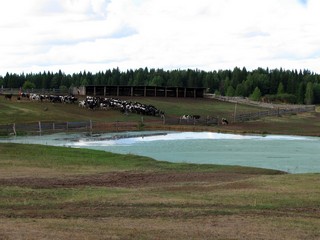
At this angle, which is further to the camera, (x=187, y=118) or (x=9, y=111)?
(x=187, y=118)

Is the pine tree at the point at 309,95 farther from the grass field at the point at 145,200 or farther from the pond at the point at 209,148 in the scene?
the grass field at the point at 145,200

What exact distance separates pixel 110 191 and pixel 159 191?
1840 mm

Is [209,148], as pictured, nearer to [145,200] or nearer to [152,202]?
[145,200]

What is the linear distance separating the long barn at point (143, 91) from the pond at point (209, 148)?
163 ft

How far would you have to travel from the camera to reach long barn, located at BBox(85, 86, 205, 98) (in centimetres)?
11231

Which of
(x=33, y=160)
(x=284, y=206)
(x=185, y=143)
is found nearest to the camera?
(x=284, y=206)

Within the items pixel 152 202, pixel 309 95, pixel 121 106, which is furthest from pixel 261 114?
pixel 309 95

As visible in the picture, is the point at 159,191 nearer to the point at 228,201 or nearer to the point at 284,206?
the point at 228,201

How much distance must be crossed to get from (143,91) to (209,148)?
7150 cm

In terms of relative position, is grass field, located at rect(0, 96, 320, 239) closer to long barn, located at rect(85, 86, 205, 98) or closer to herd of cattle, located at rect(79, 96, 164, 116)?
herd of cattle, located at rect(79, 96, 164, 116)

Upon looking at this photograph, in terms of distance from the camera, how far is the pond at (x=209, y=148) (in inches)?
1497

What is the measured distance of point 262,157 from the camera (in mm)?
41156

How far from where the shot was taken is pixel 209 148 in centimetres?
4756

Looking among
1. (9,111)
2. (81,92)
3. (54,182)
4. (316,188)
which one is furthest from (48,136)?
(81,92)
